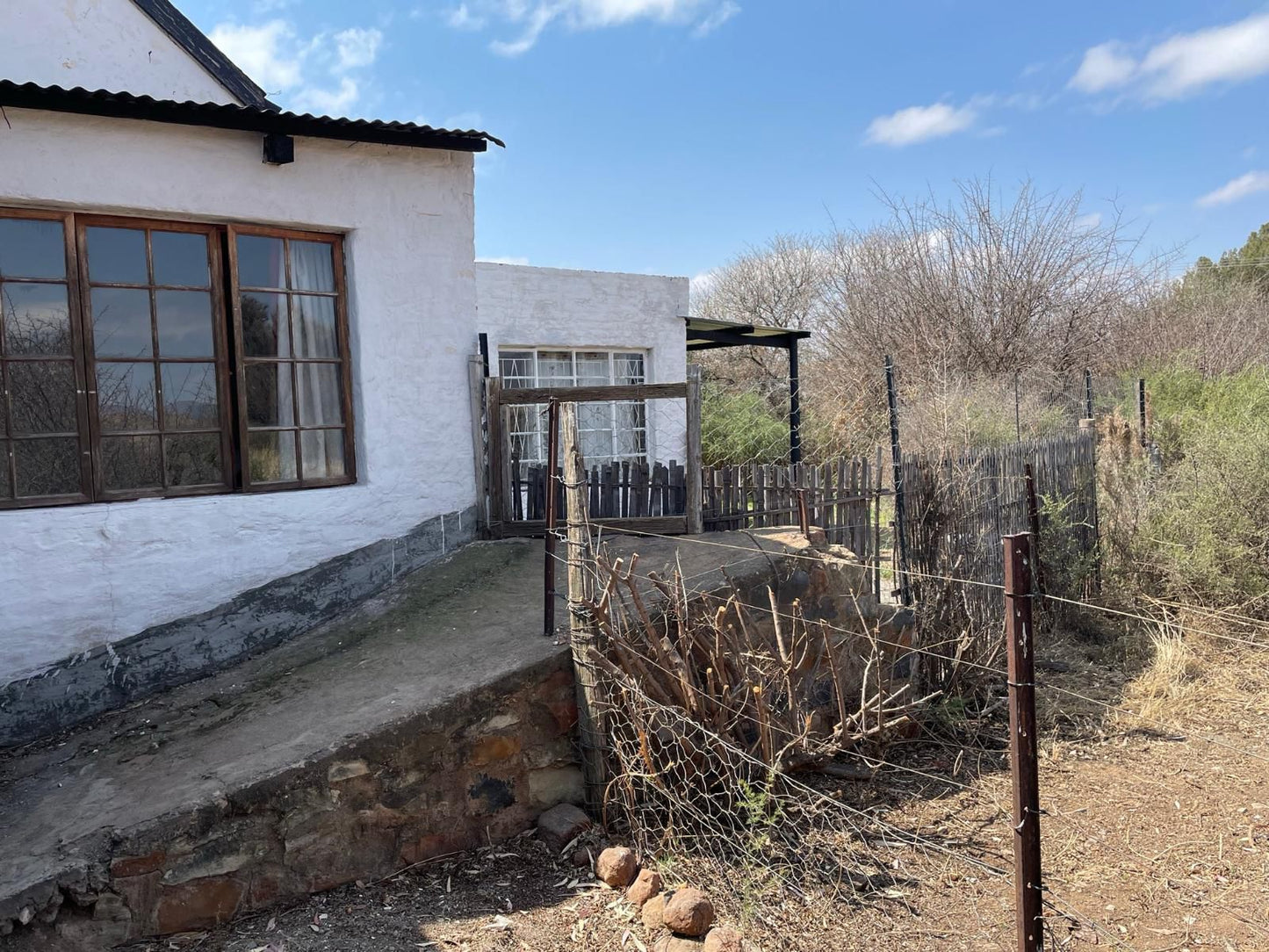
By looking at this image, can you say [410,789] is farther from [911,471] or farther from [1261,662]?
[1261,662]

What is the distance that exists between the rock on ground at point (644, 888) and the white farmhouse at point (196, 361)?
273 cm

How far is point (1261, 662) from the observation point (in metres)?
6.63

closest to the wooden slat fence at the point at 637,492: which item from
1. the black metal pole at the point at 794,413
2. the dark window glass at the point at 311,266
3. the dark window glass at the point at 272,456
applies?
the dark window glass at the point at 272,456

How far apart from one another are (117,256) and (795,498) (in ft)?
14.4

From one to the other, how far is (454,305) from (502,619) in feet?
7.58

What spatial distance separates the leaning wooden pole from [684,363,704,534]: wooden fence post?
1791mm

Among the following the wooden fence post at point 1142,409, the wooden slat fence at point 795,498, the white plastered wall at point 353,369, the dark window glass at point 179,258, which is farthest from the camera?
the wooden fence post at point 1142,409

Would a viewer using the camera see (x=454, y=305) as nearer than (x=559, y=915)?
No

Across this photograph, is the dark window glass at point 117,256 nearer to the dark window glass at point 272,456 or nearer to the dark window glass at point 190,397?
the dark window glass at point 190,397

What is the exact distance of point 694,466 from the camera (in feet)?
19.9

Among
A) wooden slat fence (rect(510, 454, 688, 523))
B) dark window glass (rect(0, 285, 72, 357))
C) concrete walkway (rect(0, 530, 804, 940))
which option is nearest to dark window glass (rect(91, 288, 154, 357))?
dark window glass (rect(0, 285, 72, 357))

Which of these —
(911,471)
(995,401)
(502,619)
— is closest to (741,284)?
(995,401)

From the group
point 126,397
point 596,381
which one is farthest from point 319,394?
point 596,381

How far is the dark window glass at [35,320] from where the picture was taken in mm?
4629
